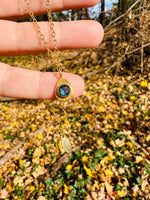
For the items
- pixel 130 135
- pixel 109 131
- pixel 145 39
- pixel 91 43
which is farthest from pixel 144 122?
pixel 91 43

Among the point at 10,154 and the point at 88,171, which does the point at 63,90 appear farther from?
the point at 10,154

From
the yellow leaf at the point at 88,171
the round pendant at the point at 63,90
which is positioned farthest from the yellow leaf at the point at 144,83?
the round pendant at the point at 63,90

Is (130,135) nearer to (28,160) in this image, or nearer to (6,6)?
(28,160)

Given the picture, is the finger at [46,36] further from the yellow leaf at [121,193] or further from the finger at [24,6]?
the yellow leaf at [121,193]

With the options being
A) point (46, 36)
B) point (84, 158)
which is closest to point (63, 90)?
point (46, 36)

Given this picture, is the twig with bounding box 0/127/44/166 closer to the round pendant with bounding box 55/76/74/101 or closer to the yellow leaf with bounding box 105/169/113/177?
the yellow leaf with bounding box 105/169/113/177

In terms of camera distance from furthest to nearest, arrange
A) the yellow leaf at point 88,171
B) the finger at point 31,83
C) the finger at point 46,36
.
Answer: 1. the yellow leaf at point 88,171
2. the finger at point 31,83
3. the finger at point 46,36

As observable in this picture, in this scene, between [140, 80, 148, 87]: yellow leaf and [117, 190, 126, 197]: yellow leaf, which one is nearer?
[117, 190, 126, 197]: yellow leaf

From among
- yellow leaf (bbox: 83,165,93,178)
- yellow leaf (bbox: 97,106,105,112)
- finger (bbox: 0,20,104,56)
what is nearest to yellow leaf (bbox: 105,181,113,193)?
yellow leaf (bbox: 83,165,93,178)

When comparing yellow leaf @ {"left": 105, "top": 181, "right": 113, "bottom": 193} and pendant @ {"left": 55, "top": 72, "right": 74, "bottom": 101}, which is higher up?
pendant @ {"left": 55, "top": 72, "right": 74, "bottom": 101}
